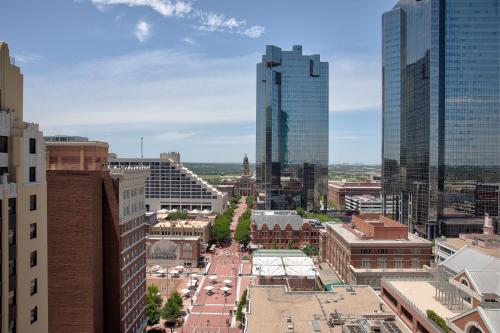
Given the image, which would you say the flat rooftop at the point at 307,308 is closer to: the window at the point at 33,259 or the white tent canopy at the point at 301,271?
the white tent canopy at the point at 301,271

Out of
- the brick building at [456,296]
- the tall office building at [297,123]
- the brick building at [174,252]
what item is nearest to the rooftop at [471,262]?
the brick building at [456,296]

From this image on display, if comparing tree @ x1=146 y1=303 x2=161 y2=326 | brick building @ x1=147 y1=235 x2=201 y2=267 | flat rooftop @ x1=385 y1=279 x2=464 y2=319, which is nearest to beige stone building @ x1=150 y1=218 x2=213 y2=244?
brick building @ x1=147 y1=235 x2=201 y2=267

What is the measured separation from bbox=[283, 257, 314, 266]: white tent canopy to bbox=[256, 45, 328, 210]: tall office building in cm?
10324

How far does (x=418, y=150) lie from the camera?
134 m

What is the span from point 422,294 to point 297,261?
34.2 metres

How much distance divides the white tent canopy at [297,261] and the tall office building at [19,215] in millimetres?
A: 64621

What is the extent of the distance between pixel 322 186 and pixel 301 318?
151659 mm

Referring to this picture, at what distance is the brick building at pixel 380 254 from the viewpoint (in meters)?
81.7

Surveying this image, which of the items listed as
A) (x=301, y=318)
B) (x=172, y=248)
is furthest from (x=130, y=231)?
(x=172, y=248)

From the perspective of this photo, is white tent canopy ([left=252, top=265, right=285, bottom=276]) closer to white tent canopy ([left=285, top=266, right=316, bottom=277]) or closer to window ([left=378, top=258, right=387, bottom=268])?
white tent canopy ([left=285, top=266, right=316, bottom=277])

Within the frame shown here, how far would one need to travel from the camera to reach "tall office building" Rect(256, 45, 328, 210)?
7618 inches

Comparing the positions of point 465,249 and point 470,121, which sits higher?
point 470,121

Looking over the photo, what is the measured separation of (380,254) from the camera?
3322 inches

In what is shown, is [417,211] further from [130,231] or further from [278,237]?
[130,231]
